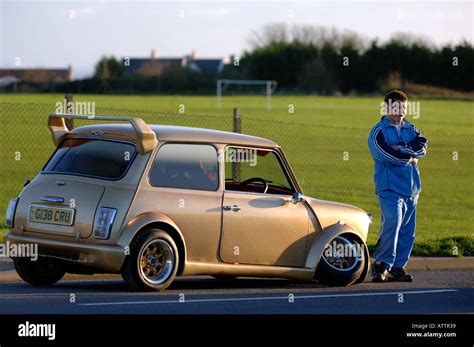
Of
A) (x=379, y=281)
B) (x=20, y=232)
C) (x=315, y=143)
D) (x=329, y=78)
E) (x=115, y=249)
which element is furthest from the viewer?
(x=329, y=78)

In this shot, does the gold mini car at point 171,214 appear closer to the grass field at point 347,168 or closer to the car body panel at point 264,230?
the car body panel at point 264,230

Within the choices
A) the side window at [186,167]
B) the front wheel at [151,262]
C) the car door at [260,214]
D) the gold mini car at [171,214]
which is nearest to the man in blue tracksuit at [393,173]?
the gold mini car at [171,214]

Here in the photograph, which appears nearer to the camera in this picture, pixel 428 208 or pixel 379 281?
pixel 379 281

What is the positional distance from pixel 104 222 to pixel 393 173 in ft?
11.7

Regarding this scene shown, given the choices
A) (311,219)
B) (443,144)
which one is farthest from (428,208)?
(443,144)

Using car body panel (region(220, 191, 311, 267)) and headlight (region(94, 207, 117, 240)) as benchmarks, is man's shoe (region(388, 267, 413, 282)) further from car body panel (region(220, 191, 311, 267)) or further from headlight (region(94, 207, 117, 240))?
headlight (region(94, 207, 117, 240))

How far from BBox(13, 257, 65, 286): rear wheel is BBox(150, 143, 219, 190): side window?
4.64 feet

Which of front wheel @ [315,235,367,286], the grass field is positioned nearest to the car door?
front wheel @ [315,235,367,286]

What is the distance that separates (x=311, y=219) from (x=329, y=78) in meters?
→ 94.4

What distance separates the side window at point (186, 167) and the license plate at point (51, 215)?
0.82m
